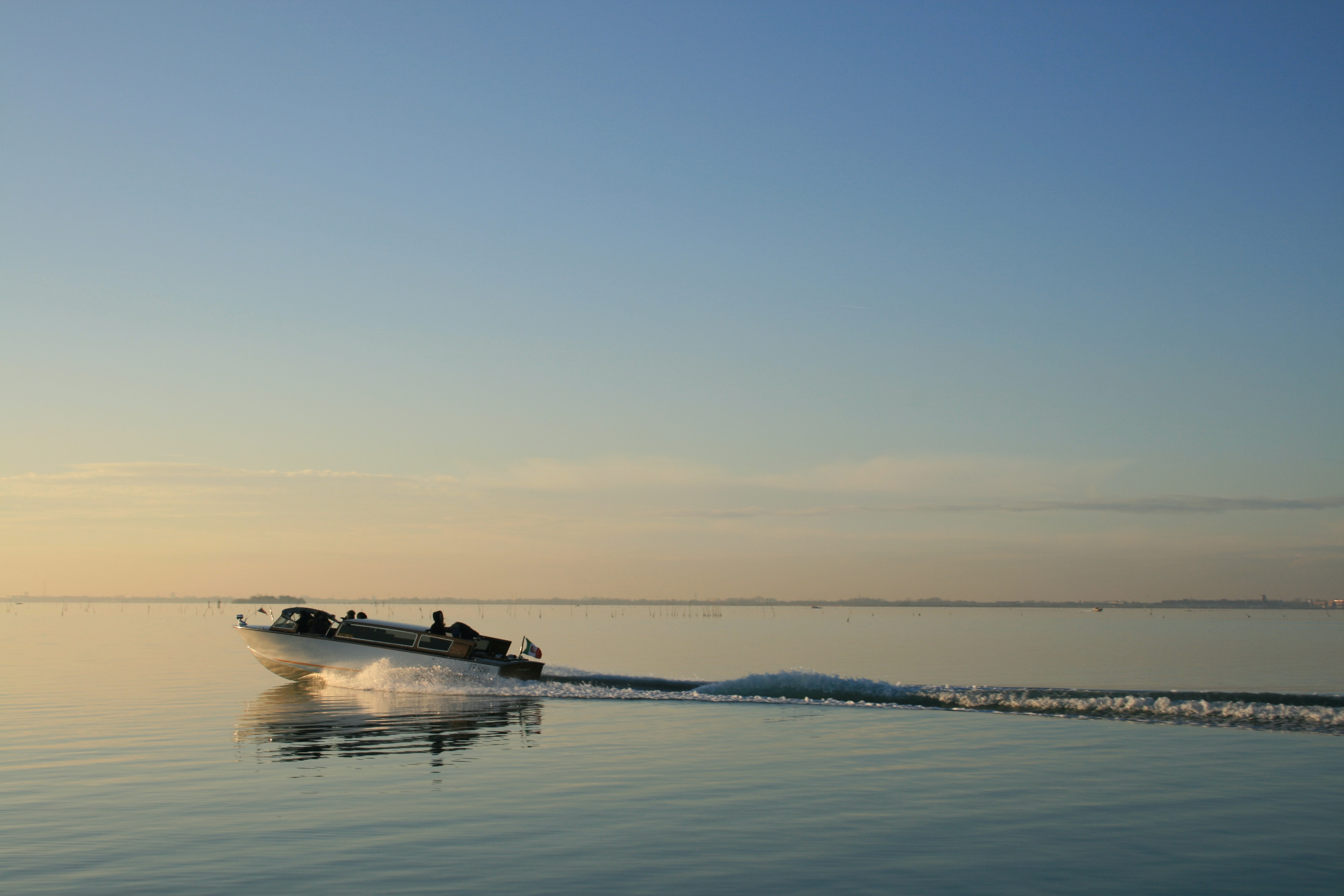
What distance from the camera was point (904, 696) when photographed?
34.7m

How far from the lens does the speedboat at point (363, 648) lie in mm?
38844

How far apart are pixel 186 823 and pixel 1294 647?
82.2m

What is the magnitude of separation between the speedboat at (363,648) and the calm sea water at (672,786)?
30.6 inches

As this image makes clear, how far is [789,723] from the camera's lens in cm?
2927

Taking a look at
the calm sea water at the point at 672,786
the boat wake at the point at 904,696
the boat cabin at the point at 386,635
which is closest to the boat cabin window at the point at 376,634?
the boat cabin at the point at 386,635

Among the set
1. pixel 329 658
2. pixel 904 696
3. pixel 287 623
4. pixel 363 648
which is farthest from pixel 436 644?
pixel 904 696

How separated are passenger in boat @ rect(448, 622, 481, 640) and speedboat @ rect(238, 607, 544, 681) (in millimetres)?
222

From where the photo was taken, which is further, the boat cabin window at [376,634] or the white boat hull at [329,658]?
the boat cabin window at [376,634]

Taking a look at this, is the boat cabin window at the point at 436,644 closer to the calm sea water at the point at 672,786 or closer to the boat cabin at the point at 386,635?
the boat cabin at the point at 386,635

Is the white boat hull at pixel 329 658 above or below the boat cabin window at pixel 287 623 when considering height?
below

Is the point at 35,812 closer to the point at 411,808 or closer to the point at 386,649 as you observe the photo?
the point at 411,808

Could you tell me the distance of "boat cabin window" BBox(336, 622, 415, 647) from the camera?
39.9 metres

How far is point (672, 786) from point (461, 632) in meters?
21.9

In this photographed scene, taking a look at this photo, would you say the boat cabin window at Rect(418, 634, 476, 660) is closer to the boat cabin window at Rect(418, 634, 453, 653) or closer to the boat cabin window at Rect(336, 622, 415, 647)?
the boat cabin window at Rect(418, 634, 453, 653)
